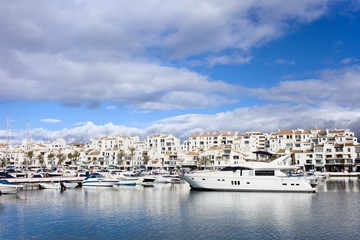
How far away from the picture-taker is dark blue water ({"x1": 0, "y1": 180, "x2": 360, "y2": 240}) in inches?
960

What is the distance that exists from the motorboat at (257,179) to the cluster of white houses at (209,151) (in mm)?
57586

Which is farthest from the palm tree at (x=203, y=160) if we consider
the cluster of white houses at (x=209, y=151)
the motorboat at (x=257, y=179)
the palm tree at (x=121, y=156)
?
the motorboat at (x=257, y=179)

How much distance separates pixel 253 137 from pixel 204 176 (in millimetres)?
88941

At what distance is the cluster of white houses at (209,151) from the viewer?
355 ft

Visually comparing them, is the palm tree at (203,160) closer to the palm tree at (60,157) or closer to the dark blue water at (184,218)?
the palm tree at (60,157)

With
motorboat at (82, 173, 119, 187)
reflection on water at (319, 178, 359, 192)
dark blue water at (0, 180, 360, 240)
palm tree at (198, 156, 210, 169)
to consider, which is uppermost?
palm tree at (198, 156, 210, 169)

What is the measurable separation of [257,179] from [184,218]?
21406mm

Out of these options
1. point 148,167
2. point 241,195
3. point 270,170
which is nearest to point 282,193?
point 270,170

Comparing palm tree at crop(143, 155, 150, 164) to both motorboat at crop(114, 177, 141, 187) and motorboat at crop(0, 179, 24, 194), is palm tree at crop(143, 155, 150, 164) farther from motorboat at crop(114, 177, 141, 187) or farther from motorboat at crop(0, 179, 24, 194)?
motorboat at crop(0, 179, 24, 194)

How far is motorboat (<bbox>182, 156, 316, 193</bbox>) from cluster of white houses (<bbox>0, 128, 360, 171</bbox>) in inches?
2267

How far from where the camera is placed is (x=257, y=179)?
47.9 m

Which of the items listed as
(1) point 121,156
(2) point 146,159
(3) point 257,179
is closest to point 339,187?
(3) point 257,179

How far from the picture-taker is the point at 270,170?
48.3 meters

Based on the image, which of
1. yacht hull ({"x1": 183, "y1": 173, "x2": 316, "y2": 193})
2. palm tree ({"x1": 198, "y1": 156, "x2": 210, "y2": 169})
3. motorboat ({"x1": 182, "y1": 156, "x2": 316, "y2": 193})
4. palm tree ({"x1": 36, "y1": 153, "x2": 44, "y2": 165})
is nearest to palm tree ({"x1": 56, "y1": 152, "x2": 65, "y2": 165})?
palm tree ({"x1": 36, "y1": 153, "x2": 44, "y2": 165})
